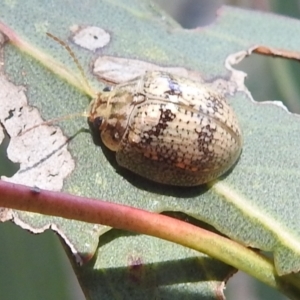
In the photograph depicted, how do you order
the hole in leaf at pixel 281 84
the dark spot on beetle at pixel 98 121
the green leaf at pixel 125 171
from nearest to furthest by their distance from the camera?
the green leaf at pixel 125 171, the dark spot on beetle at pixel 98 121, the hole in leaf at pixel 281 84

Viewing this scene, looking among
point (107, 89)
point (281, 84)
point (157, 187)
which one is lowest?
point (281, 84)

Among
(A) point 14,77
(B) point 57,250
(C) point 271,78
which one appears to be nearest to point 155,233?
(A) point 14,77

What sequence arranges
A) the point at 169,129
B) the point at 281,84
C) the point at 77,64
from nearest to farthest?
the point at 169,129
the point at 77,64
the point at 281,84

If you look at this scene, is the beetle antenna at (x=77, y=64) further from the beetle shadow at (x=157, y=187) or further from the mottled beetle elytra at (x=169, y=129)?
the beetle shadow at (x=157, y=187)

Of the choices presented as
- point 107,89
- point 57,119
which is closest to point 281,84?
point 107,89

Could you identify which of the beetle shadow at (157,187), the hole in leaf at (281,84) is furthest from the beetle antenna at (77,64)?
the hole in leaf at (281,84)

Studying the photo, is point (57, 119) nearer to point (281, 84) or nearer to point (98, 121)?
point (98, 121)
